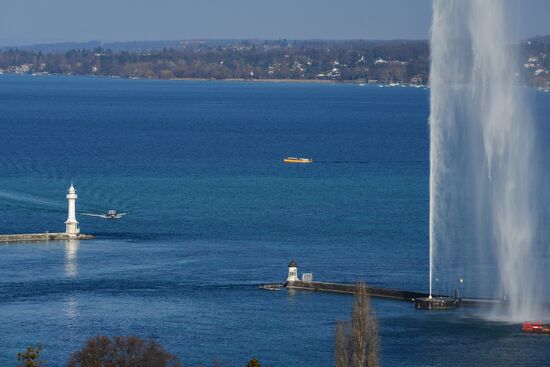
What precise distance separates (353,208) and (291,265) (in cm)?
2185

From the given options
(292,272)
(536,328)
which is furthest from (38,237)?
(536,328)

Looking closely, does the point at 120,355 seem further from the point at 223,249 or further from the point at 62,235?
the point at 62,235

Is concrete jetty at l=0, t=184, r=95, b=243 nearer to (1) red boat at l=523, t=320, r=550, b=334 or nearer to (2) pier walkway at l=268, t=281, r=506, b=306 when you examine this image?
(2) pier walkway at l=268, t=281, r=506, b=306

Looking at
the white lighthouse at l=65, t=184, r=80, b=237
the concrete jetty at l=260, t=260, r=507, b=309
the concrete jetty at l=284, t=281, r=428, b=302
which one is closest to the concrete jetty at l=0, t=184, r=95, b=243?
the white lighthouse at l=65, t=184, r=80, b=237

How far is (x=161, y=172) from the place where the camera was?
320 ft

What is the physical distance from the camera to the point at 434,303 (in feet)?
171

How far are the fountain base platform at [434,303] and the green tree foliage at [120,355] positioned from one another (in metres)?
15.9

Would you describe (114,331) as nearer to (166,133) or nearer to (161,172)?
(161,172)

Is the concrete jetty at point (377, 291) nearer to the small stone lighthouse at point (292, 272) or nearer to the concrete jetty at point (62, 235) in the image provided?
the small stone lighthouse at point (292, 272)

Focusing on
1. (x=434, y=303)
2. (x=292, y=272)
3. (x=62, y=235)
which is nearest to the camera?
(x=434, y=303)

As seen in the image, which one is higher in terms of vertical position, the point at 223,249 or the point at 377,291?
the point at 223,249

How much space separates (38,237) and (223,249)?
801cm

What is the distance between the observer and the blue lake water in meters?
47.0

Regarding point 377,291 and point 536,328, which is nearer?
point 536,328
